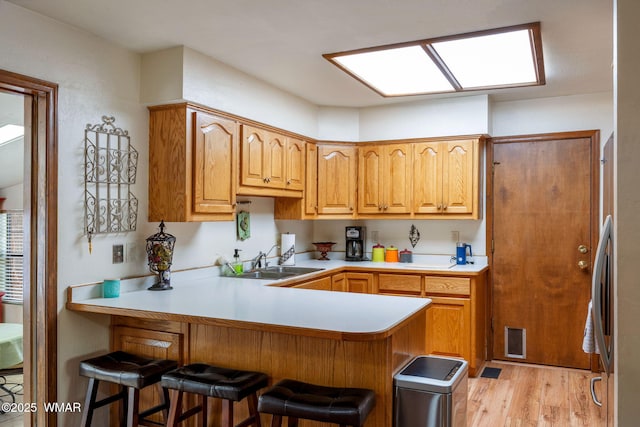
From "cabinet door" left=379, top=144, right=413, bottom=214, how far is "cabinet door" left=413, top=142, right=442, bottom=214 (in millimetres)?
Result: 58

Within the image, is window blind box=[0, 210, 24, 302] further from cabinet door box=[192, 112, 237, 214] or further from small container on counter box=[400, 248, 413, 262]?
small container on counter box=[400, 248, 413, 262]

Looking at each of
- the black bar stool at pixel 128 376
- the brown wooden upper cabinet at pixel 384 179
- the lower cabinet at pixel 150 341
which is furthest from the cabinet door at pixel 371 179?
the black bar stool at pixel 128 376

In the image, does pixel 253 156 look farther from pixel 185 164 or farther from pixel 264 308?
pixel 264 308

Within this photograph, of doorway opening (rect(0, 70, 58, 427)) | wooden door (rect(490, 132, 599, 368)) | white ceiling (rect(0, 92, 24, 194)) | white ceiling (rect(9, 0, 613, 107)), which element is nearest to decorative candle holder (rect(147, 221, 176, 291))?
doorway opening (rect(0, 70, 58, 427))

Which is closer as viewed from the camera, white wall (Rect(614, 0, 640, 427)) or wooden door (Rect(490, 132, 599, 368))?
white wall (Rect(614, 0, 640, 427))

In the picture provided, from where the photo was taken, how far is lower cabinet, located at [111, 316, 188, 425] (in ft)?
8.71

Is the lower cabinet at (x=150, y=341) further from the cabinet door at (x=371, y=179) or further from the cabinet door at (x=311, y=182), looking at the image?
the cabinet door at (x=371, y=179)

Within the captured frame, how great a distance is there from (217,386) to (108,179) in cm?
150

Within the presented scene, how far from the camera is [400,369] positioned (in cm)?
236

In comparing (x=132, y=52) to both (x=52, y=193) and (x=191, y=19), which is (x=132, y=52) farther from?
(x=52, y=193)

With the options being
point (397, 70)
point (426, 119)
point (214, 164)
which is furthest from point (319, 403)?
point (426, 119)

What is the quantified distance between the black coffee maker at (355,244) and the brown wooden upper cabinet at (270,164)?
84 cm

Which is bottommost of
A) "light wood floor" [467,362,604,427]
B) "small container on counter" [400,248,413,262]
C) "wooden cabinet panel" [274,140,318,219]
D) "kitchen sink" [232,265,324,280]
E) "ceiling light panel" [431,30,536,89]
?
"light wood floor" [467,362,604,427]


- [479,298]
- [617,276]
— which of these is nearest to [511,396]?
[479,298]
